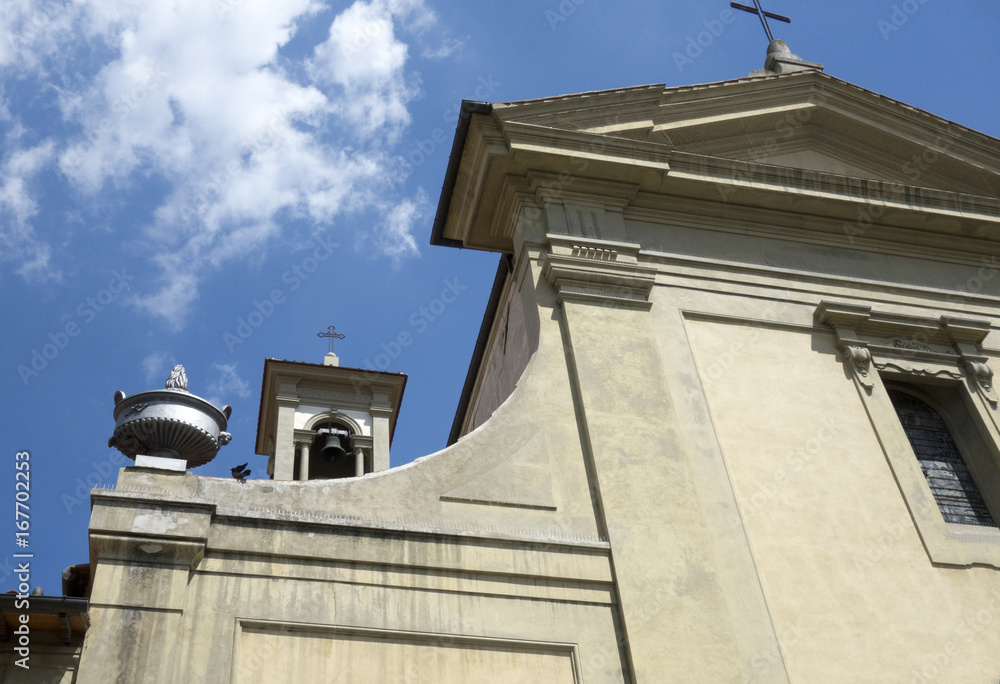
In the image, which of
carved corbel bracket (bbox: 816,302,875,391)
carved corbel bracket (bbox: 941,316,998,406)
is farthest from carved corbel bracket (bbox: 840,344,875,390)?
carved corbel bracket (bbox: 941,316,998,406)

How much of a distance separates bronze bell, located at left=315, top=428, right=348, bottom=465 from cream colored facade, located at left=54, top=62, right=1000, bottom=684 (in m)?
4.91

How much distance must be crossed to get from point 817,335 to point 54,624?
646 cm

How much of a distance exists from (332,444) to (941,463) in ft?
30.5

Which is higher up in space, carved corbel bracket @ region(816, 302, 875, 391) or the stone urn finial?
carved corbel bracket @ region(816, 302, 875, 391)

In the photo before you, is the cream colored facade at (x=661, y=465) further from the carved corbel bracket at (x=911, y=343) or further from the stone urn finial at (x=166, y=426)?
the stone urn finial at (x=166, y=426)

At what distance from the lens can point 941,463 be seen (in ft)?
29.6

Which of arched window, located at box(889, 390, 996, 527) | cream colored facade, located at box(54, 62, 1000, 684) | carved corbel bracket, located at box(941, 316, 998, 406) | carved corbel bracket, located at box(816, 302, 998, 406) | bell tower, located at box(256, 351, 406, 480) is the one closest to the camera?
cream colored facade, located at box(54, 62, 1000, 684)

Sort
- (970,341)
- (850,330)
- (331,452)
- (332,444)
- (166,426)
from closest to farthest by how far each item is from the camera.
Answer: (166,426), (850,330), (970,341), (332,444), (331,452)

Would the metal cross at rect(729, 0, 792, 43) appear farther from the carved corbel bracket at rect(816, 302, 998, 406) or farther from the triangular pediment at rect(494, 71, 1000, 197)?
the carved corbel bracket at rect(816, 302, 998, 406)

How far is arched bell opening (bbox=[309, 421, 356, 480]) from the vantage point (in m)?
16.0

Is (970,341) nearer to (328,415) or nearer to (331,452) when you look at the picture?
(331,452)

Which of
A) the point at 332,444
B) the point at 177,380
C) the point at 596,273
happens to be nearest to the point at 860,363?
the point at 596,273

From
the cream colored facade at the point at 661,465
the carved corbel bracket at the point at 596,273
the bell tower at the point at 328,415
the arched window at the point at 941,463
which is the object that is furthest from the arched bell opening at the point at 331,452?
the arched window at the point at 941,463

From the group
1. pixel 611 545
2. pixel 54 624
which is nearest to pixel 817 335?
pixel 611 545
